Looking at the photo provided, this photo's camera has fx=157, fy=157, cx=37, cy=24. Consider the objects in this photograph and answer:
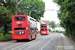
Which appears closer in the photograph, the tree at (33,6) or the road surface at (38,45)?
the road surface at (38,45)

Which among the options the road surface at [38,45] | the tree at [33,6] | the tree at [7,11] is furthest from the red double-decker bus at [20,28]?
the tree at [33,6]

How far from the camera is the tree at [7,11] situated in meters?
24.6

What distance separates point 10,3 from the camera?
27016 mm

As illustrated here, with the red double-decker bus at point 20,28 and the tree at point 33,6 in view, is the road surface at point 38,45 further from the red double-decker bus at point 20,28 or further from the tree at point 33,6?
Result: the tree at point 33,6

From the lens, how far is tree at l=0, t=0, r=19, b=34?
24.6 metres

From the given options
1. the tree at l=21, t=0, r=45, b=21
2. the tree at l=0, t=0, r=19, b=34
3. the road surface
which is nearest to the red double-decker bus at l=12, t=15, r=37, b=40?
the road surface

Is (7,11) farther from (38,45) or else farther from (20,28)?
(38,45)

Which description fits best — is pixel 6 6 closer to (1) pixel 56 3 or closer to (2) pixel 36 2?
(1) pixel 56 3

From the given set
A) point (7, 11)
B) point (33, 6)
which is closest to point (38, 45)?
point (7, 11)

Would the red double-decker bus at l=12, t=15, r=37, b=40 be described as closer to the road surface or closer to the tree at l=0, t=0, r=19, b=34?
the road surface

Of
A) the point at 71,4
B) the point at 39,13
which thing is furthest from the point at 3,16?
the point at 39,13

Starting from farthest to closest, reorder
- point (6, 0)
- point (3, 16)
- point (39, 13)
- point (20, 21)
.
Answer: point (39, 13) → point (6, 0) → point (3, 16) → point (20, 21)

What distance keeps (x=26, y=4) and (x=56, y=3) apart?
2482cm

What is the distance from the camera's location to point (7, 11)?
25031 millimetres
